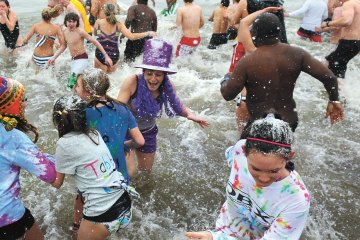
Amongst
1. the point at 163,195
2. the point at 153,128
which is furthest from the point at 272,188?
the point at 163,195

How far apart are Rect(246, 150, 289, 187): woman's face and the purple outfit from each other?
1.67 m

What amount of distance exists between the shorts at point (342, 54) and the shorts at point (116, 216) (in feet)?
16.2

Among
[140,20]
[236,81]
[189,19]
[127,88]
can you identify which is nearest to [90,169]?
[127,88]

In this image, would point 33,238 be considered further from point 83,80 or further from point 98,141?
point 83,80

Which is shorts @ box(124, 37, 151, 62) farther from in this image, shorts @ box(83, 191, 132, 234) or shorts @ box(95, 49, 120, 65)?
shorts @ box(83, 191, 132, 234)

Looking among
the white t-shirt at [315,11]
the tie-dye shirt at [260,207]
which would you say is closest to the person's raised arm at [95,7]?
the white t-shirt at [315,11]

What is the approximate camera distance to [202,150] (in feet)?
16.0

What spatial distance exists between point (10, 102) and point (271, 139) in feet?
4.92

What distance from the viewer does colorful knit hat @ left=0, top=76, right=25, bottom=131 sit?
2055 mm

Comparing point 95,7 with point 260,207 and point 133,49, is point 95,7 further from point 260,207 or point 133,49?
point 260,207

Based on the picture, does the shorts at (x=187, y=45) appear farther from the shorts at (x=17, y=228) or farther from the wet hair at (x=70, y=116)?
the shorts at (x=17, y=228)

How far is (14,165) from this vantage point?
7.20ft

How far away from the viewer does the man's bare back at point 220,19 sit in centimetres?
786

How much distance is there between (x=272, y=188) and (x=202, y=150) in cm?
324
